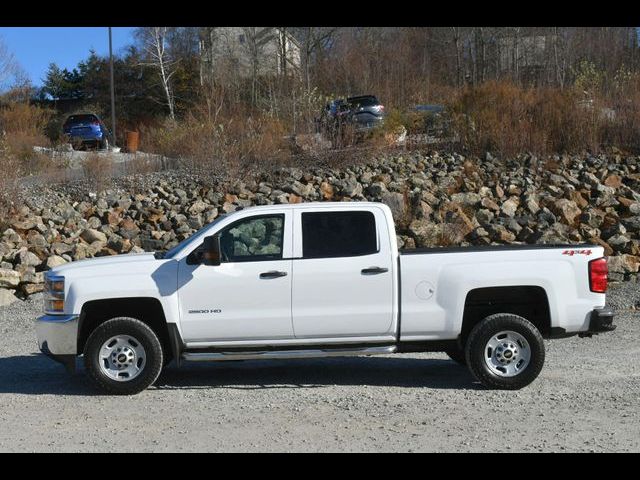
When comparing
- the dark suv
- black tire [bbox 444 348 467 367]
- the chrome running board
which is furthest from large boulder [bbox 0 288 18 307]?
the dark suv

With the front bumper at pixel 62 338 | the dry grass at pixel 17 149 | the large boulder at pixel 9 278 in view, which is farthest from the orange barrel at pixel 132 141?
the front bumper at pixel 62 338

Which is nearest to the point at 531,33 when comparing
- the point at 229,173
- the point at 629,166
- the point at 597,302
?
the point at 629,166

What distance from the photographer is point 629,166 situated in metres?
25.3

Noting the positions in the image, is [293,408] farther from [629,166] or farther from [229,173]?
[629,166]

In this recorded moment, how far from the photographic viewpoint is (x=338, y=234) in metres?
9.73

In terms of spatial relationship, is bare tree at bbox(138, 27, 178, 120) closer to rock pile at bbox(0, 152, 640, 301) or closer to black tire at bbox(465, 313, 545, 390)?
rock pile at bbox(0, 152, 640, 301)

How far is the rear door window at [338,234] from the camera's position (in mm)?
9648

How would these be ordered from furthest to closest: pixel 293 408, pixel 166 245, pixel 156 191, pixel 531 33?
pixel 531 33, pixel 156 191, pixel 166 245, pixel 293 408

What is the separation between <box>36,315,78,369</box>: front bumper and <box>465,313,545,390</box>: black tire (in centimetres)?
413

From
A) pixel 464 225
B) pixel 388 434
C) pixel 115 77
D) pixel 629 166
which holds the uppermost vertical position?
pixel 115 77

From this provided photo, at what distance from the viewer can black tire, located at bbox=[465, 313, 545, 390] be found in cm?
944

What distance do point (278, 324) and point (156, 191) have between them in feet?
48.3

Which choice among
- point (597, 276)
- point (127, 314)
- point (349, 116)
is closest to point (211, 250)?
point (127, 314)

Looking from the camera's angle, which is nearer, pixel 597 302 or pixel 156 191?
pixel 597 302
